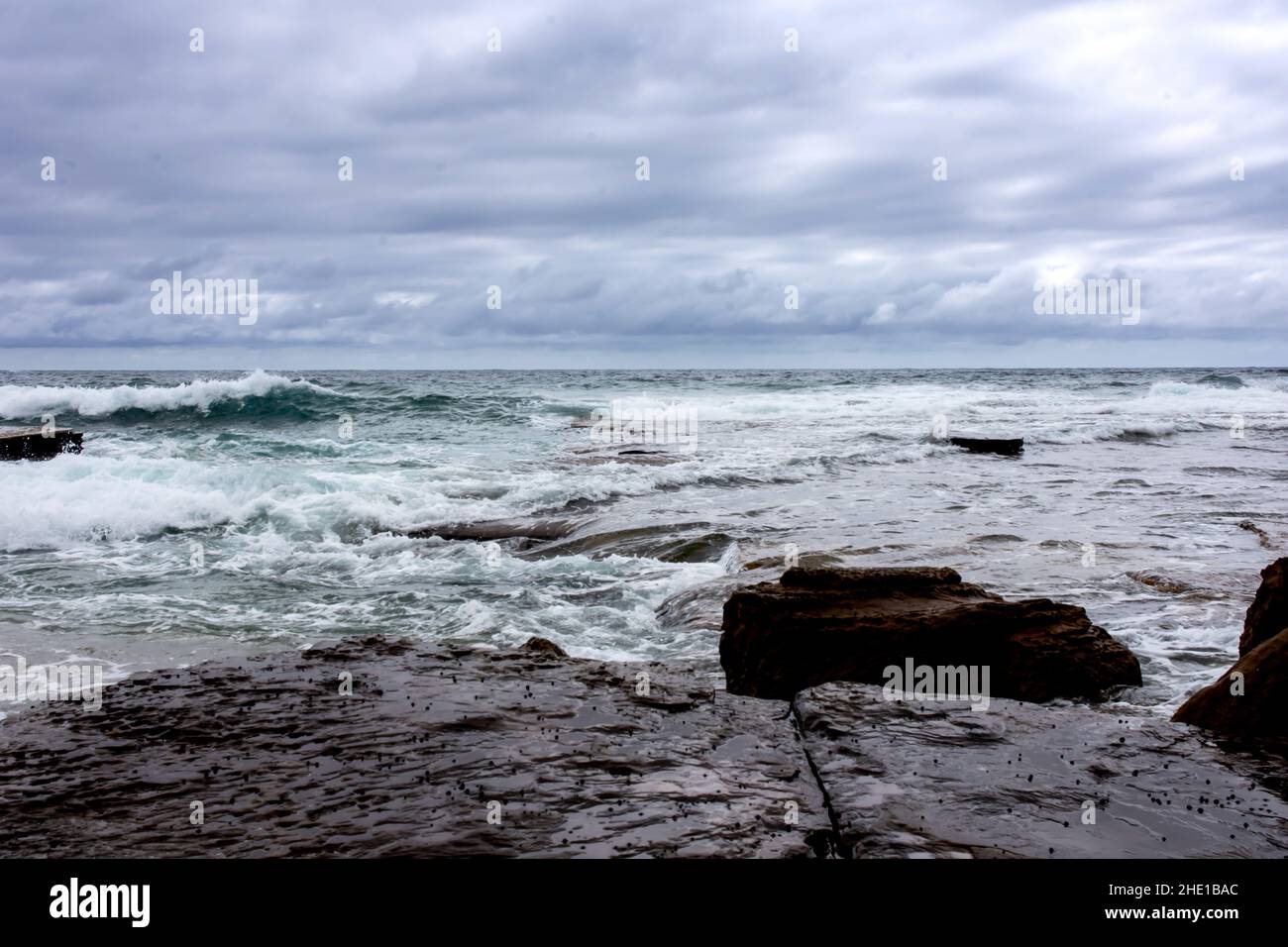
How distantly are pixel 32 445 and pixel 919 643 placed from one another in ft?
61.8

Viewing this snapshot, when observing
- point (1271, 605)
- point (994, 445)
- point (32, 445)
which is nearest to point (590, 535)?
point (1271, 605)

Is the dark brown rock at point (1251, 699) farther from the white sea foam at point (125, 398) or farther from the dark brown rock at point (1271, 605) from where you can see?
the white sea foam at point (125, 398)

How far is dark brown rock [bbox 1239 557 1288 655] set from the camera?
4.97 m

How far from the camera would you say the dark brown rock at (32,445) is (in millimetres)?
18031

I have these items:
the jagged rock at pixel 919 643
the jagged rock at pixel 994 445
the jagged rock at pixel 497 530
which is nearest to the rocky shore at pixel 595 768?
the jagged rock at pixel 919 643

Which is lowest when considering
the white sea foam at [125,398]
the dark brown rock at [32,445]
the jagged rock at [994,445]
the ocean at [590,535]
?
the ocean at [590,535]

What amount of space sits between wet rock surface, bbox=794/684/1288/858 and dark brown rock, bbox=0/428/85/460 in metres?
18.9

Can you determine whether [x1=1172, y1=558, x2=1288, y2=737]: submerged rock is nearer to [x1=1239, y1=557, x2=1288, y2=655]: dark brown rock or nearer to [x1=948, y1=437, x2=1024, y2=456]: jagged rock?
[x1=1239, y1=557, x2=1288, y2=655]: dark brown rock

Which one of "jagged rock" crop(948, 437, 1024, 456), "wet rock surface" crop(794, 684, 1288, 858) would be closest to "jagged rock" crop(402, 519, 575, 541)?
"wet rock surface" crop(794, 684, 1288, 858)

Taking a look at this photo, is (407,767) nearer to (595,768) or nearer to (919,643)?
(595,768)

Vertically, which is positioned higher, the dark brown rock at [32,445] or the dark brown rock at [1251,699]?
the dark brown rock at [32,445]

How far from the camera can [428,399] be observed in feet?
125

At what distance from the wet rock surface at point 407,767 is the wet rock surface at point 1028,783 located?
8.7 inches
